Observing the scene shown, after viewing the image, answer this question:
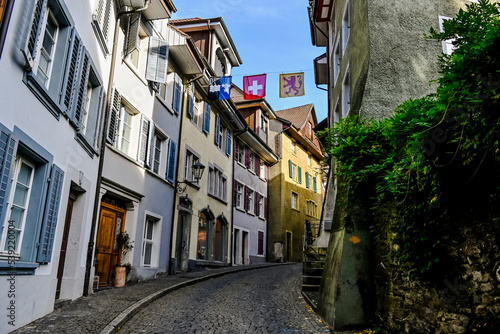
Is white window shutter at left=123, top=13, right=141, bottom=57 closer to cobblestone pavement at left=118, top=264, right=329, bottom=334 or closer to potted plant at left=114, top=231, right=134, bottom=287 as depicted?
potted plant at left=114, top=231, right=134, bottom=287

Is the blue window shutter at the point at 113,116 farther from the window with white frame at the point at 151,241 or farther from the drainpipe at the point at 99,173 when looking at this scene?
the window with white frame at the point at 151,241

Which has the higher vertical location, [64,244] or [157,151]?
[157,151]

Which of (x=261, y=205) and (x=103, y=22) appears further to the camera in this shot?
(x=261, y=205)

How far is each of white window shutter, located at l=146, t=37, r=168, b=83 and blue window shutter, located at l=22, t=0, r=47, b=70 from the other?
676 centimetres

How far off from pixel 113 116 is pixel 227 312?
20.4 ft

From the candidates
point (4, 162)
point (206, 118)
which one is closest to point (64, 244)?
point (4, 162)

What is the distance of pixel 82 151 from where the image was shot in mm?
8461

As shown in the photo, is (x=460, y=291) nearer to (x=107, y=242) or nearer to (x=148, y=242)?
(x=107, y=242)

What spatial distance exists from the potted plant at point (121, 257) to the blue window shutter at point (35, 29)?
21.4 feet

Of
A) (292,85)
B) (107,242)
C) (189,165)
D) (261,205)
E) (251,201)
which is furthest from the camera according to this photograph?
(261,205)

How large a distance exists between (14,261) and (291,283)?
9.03 metres

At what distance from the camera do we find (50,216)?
6703mm

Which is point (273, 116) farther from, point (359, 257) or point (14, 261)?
point (14, 261)

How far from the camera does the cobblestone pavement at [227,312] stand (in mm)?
6619
